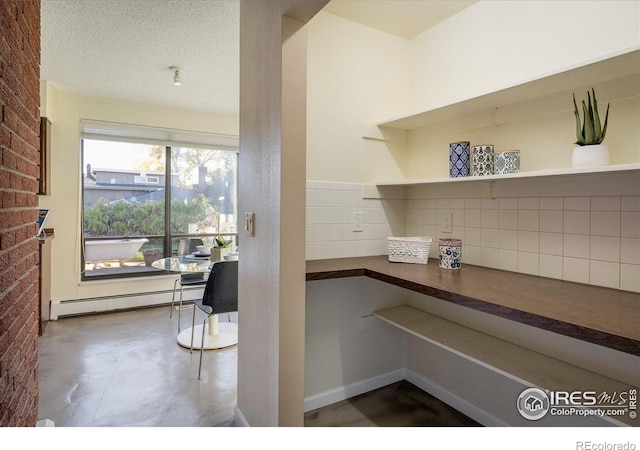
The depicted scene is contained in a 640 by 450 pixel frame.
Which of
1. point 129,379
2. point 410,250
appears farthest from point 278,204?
point 129,379

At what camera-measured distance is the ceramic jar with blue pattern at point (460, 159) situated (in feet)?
5.93

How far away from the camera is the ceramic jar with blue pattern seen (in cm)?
181

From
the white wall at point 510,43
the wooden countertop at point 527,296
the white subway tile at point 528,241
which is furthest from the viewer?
the white subway tile at point 528,241

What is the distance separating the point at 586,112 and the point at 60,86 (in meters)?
4.35

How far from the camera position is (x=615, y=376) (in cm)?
138

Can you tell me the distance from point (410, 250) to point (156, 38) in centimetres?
234

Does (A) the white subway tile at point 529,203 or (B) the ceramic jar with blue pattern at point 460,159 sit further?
(B) the ceramic jar with blue pattern at point 460,159

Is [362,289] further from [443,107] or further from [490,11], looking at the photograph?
[490,11]

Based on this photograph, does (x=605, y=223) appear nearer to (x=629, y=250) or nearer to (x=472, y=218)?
(x=629, y=250)

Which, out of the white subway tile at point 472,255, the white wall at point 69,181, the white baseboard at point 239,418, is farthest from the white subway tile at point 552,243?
the white wall at point 69,181

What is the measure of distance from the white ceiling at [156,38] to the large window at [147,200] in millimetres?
788

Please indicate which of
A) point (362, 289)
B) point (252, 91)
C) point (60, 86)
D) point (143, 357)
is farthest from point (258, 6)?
point (60, 86)

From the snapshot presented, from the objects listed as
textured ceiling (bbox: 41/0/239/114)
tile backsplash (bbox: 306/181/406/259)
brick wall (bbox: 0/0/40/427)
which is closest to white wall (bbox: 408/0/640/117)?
tile backsplash (bbox: 306/181/406/259)

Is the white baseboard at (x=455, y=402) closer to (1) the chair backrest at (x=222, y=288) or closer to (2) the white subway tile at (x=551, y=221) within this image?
(2) the white subway tile at (x=551, y=221)
